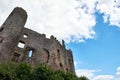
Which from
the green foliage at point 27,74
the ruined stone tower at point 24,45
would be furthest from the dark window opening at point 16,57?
the green foliage at point 27,74

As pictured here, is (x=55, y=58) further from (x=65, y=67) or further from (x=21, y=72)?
(x=21, y=72)

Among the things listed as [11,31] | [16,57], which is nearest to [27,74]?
[16,57]

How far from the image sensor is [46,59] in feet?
108

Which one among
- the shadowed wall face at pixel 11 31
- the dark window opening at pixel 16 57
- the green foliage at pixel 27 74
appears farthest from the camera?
the dark window opening at pixel 16 57

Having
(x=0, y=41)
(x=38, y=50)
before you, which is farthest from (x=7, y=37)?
(x=38, y=50)

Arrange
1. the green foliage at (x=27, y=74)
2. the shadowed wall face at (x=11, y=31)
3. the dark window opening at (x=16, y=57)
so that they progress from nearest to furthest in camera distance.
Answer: the green foliage at (x=27, y=74) < the shadowed wall face at (x=11, y=31) < the dark window opening at (x=16, y=57)

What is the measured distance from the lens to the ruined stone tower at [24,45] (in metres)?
28.9

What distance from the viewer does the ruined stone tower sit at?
94.7 feet

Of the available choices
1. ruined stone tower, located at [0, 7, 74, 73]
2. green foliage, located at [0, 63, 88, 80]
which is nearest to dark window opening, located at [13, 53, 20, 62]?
ruined stone tower, located at [0, 7, 74, 73]

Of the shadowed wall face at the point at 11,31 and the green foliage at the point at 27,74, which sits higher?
the shadowed wall face at the point at 11,31

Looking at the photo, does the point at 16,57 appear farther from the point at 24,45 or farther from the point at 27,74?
the point at 27,74

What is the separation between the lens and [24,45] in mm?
31797

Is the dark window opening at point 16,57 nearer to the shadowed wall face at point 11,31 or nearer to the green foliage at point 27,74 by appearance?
the shadowed wall face at point 11,31

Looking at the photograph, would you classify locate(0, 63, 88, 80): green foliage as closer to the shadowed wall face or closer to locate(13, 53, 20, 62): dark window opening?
the shadowed wall face
